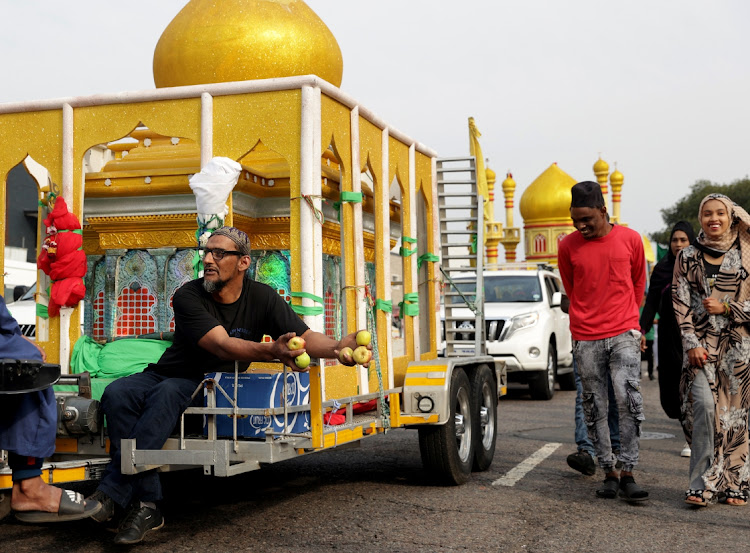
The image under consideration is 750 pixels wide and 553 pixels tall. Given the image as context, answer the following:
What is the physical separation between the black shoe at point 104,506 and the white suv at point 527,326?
9575 millimetres

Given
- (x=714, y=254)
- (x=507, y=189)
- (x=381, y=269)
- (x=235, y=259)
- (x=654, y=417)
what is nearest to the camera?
(x=235, y=259)

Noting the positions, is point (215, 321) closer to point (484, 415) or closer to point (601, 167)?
point (484, 415)

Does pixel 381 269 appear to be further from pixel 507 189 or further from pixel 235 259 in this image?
pixel 507 189

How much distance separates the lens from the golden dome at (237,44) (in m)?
8.33

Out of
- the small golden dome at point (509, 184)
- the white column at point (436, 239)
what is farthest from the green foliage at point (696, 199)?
the white column at point (436, 239)

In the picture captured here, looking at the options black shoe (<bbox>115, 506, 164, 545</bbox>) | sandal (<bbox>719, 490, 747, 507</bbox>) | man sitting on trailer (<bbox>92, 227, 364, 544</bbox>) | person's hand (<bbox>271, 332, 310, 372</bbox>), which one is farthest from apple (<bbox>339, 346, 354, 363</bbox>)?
sandal (<bbox>719, 490, 747, 507</bbox>)

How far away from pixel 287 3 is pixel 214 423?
473 cm

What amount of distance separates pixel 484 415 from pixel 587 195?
2.29 m

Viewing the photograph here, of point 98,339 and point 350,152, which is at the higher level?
point 350,152

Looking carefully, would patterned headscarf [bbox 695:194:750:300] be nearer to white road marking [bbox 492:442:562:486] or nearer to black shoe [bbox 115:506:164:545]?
white road marking [bbox 492:442:562:486]

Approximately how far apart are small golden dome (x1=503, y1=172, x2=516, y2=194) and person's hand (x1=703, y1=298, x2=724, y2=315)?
147 ft

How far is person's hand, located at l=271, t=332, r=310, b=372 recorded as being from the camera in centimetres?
494

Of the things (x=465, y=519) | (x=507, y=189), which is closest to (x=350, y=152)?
(x=465, y=519)

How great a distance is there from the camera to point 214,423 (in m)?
5.23
